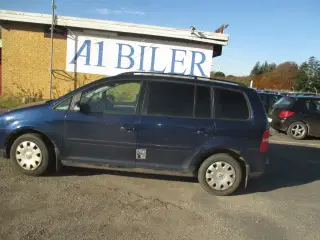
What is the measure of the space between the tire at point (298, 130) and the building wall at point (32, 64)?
8.67 m

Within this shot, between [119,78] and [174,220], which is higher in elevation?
[119,78]

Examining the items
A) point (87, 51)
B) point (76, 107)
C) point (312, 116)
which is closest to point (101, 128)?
point (76, 107)

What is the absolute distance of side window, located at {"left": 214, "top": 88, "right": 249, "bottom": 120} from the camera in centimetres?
490

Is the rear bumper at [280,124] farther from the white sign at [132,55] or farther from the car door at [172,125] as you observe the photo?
the car door at [172,125]

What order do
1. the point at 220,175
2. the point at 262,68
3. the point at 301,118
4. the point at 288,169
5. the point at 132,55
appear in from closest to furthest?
the point at 220,175 < the point at 288,169 < the point at 301,118 < the point at 132,55 < the point at 262,68

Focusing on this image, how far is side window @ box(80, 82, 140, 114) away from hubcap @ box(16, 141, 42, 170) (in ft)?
3.36

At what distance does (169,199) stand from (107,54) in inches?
427

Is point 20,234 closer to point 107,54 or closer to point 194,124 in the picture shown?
point 194,124

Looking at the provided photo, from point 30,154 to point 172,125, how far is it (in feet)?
7.50

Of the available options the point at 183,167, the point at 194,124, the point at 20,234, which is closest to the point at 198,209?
the point at 183,167

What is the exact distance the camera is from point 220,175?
4.89 meters

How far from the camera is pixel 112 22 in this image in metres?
13.9

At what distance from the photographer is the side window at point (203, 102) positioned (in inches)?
192

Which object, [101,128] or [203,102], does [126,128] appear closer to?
[101,128]
